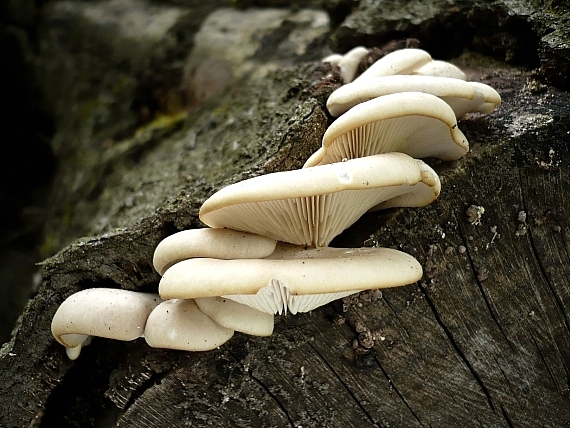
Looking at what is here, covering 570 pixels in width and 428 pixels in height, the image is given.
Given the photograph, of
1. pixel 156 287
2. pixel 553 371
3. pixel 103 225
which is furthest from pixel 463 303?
pixel 103 225

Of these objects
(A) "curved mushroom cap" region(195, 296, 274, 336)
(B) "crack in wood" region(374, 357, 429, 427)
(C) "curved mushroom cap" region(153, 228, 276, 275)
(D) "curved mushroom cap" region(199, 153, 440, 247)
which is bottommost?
(B) "crack in wood" region(374, 357, 429, 427)

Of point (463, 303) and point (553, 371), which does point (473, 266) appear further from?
point (553, 371)

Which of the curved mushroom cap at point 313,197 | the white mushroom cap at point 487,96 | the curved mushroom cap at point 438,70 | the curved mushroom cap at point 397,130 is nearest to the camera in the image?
the curved mushroom cap at point 313,197

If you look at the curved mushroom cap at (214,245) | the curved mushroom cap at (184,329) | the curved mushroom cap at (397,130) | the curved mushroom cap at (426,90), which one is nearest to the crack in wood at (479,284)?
the curved mushroom cap at (397,130)

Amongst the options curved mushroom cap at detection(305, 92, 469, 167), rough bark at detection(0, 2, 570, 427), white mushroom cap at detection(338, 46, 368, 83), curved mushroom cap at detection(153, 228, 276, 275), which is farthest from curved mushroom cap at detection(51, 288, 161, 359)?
white mushroom cap at detection(338, 46, 368, 83)

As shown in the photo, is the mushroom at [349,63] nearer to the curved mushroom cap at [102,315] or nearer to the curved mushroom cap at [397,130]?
the curved mushroom cap at [397,130]

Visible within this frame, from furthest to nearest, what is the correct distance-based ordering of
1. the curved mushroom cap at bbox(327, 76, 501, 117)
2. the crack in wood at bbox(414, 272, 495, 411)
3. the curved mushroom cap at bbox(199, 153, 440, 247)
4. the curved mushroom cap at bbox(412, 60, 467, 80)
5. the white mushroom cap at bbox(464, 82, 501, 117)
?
the curved mushroom cap at bbox(412, 60, 467, 80)
the crack in wood at bbox(414, 272, 495, 411)
the white mushroom cap at bbox(464, 82, 501, 117)
the curved mushroom cap at bbox(327, 76, 501, 117)
the curved mushroom cap at bbox(199, 153, 440, 247)

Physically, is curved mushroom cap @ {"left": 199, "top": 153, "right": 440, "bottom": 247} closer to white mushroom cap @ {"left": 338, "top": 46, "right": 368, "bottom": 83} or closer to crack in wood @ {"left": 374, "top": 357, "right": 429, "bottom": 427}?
crack in wood @ {"left": 374, "top": 357, "right": 429, "bottom": 427}
